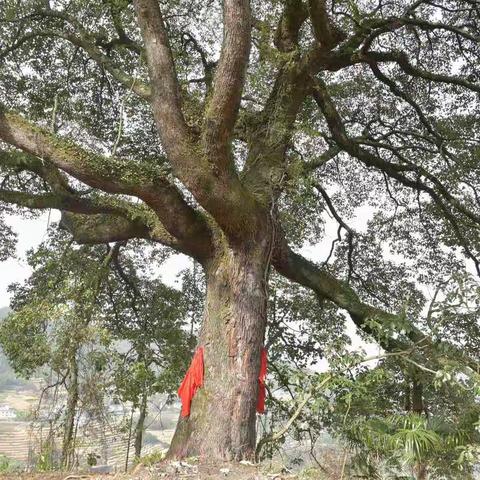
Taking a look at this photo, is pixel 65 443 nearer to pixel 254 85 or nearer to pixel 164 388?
pixel 164 388

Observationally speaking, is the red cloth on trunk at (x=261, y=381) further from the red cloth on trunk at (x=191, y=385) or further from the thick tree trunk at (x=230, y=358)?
the red cloth on trunk at (x=191, y=385)

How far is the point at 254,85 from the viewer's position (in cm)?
566

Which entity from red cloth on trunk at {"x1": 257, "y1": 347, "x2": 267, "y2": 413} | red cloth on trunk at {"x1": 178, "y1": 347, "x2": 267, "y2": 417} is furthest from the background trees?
red cloth on trunk at {"x1": 257, "y1": 347, "x2": 267, "y2": 413}

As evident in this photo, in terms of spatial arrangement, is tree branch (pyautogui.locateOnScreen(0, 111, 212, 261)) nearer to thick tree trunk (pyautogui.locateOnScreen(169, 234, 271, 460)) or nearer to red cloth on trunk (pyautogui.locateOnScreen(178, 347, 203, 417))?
thick tree trunk (pyautogui.locateOnScreen(169, 234, 271, 460))

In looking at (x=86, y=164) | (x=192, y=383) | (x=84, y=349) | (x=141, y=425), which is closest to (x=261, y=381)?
(x=192, y=383)

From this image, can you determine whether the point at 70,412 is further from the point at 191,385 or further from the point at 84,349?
the point at 191,385

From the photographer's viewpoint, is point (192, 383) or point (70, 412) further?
point (70, 412)

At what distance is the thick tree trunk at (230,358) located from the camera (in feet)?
12.9

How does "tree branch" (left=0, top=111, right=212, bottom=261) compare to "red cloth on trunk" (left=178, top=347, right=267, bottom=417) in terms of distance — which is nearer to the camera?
"tree branch" (left=0, top=111, right=212, bottom=261)

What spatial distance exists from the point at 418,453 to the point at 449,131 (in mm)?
5481

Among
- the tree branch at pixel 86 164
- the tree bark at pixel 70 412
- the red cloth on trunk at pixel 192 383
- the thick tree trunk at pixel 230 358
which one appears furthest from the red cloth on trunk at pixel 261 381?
the tree bark at pixel 70 412

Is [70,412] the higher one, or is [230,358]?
[230,358]

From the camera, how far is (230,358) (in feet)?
14.0

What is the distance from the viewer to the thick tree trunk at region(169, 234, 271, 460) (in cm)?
392
